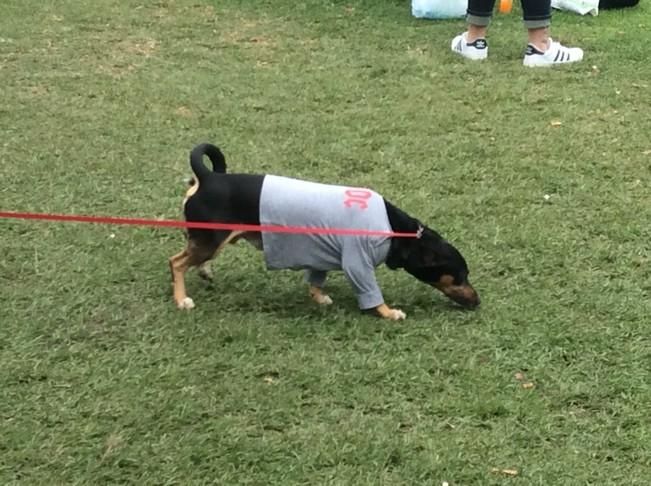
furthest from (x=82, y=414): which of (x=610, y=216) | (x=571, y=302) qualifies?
(x=610, y=216)

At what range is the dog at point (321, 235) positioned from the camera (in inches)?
142

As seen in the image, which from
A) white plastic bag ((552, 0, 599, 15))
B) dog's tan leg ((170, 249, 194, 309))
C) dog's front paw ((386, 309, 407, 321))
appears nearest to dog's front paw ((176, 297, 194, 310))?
dog's tan leg ((170, 249, 194, 309))

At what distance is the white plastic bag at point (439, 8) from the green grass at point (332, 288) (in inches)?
47.0

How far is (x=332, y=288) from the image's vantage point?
407cm

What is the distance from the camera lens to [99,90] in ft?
21.2

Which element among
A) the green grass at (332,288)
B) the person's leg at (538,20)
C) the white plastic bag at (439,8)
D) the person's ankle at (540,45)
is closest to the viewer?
the green grass at (332,288)

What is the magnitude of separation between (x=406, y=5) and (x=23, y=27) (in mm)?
3412

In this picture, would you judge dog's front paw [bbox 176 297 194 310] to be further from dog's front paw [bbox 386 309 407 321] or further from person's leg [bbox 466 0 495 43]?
person's leg [bbox 466 0 495 43]

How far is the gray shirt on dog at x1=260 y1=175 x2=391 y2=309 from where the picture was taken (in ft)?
11.8

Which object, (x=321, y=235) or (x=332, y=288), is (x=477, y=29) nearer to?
(x=332, y=288)

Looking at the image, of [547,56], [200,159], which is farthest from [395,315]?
[547,56]

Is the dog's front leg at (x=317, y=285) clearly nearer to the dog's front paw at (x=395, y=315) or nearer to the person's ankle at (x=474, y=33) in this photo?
the dog's front paw at (x=395, y=315)

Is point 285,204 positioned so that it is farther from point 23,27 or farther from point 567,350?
point 23,27

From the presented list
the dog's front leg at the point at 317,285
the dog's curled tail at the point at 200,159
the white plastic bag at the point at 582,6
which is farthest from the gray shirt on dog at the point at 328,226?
the white plastic bag at the point at 582,6
